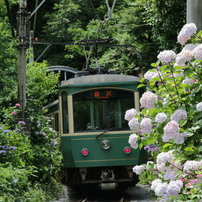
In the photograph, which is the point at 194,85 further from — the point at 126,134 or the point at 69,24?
the point at 69,24

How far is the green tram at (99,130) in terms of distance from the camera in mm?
11391

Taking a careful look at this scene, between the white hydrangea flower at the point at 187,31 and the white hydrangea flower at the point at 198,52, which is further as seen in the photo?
the white hydrangea flower at the point at 187,31

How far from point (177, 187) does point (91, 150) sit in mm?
7129

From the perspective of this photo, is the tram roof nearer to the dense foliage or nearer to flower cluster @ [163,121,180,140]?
the dense foliage

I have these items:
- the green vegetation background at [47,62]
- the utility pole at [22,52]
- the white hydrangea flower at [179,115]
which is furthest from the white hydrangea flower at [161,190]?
Result: the utility pole at [22,52]

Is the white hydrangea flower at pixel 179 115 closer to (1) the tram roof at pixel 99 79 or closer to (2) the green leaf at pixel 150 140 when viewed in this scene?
(2) the green leaf at pixel 150 140

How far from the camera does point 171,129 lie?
14.0ft

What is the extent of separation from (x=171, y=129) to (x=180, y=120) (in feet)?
0.79

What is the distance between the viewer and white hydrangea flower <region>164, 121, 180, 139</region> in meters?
4.25

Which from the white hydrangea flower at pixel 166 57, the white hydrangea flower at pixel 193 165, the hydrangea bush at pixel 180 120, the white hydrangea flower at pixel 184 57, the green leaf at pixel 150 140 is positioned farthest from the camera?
the green leaf at pixel 150 140

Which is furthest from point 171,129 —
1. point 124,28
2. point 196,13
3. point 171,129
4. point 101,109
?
point 124,28

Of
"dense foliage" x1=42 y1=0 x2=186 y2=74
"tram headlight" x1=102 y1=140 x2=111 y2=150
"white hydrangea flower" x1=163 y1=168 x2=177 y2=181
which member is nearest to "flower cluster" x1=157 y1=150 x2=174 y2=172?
"white hydrangea flower" x1=163 y1=168 x2=177 y2=181

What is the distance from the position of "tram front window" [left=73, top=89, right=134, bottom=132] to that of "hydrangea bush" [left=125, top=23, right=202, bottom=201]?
656cm

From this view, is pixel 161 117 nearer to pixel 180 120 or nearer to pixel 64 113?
pixel 180 120
